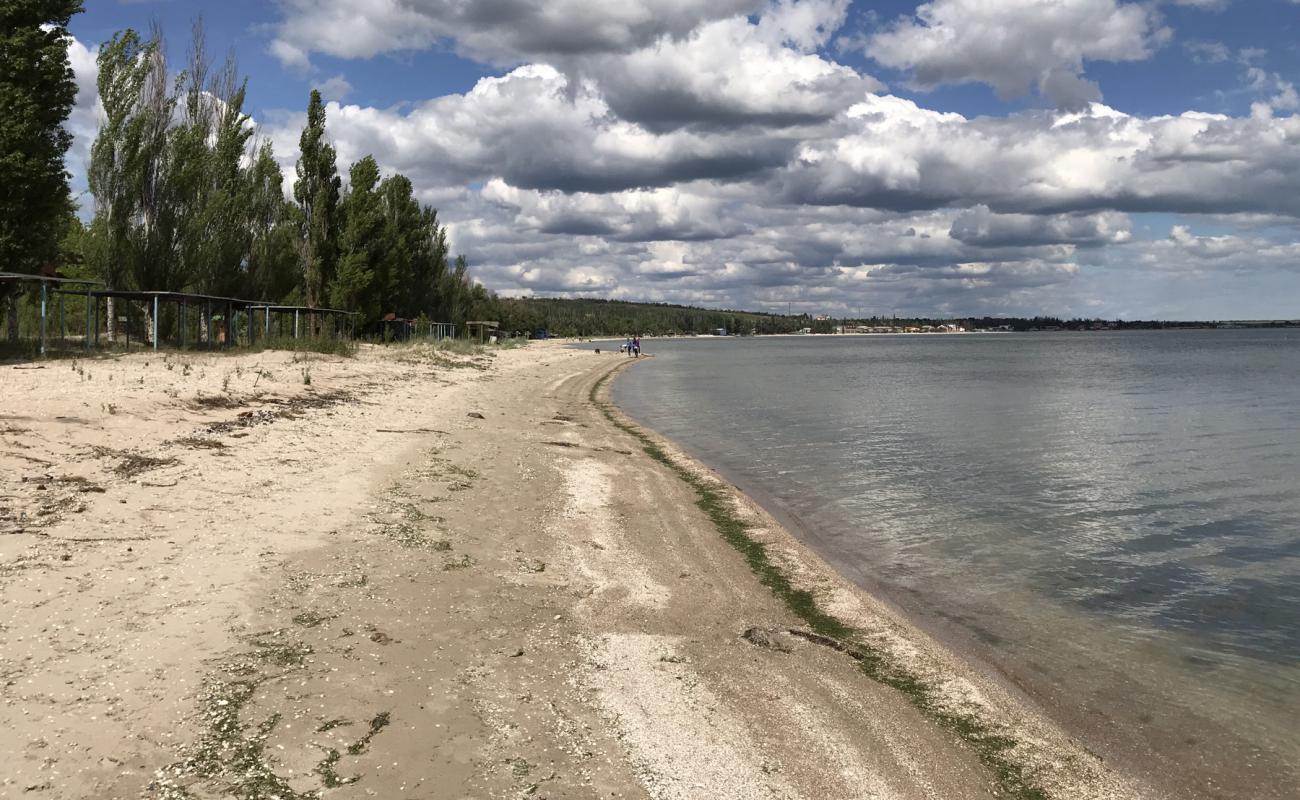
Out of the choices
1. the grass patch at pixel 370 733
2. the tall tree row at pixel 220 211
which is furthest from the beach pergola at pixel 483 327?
the grass patch at pixel 370 733

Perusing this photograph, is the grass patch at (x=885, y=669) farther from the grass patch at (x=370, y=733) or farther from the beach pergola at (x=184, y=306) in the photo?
the beach pergola at (x=184, y=306)

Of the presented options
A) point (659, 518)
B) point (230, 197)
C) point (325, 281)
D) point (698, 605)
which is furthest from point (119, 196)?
→ point (698, 605)

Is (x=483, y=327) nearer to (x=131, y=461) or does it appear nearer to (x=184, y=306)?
(x=184, y=306)

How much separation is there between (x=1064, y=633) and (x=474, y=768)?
649 cm

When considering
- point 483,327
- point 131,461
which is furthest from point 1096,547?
point 483,327

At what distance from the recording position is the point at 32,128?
24.2m

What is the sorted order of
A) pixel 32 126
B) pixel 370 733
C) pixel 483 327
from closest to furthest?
pixel 370 733 < pixel 32 126 < pixel 483 327

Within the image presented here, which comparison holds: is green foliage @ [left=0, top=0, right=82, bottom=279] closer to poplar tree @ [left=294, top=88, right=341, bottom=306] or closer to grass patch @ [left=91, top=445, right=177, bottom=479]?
grass patch @ [left=91, top=445, right=177, bottom=479]

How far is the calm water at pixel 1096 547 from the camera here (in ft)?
21.4

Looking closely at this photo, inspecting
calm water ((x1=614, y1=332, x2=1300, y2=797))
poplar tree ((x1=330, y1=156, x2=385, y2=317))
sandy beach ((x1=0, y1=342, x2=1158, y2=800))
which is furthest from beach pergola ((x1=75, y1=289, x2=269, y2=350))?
sandy beach ((x1=0, y1=342, x2=1158, y2=800))

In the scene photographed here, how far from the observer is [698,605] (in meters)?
8.13

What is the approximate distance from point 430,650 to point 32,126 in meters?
26.6

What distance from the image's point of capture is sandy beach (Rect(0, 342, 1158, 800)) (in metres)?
4.66

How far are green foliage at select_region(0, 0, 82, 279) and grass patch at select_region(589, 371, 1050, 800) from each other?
79.8 feet
